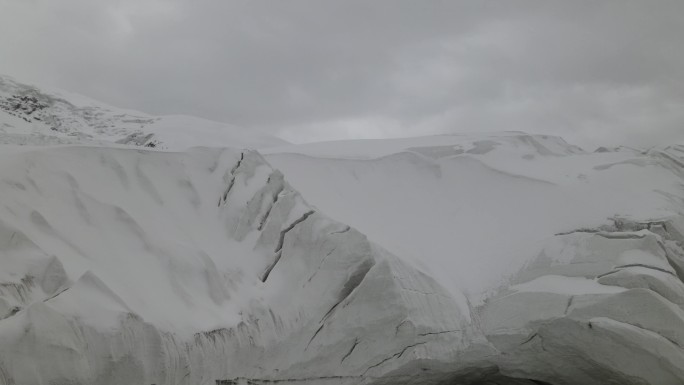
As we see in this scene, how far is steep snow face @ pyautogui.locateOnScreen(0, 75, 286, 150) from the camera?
1602 centimetres

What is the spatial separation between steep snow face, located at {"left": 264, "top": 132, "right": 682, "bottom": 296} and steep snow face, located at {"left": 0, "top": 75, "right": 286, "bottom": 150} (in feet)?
17.1

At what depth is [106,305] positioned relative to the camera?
620 cm

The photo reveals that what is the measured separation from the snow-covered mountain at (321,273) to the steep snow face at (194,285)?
0.02m

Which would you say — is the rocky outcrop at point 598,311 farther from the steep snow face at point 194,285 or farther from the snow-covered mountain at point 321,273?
the steep snow face at point 194,285

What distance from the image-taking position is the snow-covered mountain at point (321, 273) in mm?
6281

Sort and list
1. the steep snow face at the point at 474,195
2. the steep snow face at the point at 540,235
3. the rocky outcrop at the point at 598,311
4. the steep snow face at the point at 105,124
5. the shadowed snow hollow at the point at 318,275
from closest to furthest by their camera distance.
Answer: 1. the shadowed snow hollow at the point at 318,275
2. the rocky outcrop at the point at 598,311
3. the steep snow face at the point at 540,235
4. the steep snow face at the point at 474,195
5. the steep snow face at the point at 105,124

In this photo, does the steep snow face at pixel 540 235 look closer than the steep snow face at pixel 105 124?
Yes

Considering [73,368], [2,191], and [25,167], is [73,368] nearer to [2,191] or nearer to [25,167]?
[2,191]

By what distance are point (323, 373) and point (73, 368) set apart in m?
3.37

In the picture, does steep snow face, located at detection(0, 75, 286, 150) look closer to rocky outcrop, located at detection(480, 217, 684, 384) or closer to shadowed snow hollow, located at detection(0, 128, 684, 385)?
shadowed snow hollow, located at detection(0, 128, 684, 385)

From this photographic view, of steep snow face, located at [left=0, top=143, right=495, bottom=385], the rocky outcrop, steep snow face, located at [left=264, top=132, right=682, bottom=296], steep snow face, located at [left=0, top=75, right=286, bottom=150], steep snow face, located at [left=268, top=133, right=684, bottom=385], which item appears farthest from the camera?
steep snow face, located at [left=0, top=75, right=286, bottom=150]

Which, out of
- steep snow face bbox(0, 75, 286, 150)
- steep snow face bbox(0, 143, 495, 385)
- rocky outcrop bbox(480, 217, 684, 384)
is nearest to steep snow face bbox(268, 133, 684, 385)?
rocky outcrop bbox(480, 217, 684, 384)

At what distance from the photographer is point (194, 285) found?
7480mm

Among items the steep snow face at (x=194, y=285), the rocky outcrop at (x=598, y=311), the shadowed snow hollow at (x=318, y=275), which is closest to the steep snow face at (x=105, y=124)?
the shadowed snow hollow at (x=318, y=275)
